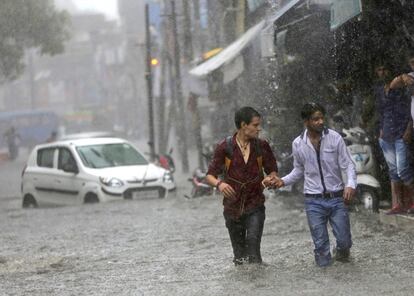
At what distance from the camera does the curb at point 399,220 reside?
29.6 feet

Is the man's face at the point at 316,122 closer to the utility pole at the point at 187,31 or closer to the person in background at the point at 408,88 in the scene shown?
the person in background at the point at 408,88

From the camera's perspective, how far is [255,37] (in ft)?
53.2

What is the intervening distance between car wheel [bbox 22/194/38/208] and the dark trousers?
1035cm

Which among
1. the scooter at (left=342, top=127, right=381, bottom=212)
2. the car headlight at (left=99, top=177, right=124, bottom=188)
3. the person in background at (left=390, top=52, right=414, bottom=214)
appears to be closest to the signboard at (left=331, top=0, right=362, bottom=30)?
the person in background at (left=390, top=52, right=414, bottom=214)

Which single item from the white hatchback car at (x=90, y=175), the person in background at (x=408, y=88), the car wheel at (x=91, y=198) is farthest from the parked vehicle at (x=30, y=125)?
the person in background at (x=408, y=88)

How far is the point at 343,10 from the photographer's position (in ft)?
30.7

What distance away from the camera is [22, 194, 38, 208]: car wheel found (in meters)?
17.3

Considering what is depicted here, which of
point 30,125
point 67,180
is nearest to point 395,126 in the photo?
point 67,180

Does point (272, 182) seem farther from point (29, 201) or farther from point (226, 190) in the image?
point (29, 201)

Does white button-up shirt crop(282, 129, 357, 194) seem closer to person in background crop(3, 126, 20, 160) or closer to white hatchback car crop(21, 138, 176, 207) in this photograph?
white hatchback car crop(21, 138, 176, 207)

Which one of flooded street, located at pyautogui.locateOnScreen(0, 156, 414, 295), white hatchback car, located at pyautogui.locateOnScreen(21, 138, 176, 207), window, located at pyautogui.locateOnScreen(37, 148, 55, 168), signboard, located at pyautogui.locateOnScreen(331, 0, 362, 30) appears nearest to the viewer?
flooded street, located at pyautogui.locateOnScreen(0, 156, 414, 295)

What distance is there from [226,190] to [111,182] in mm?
8684

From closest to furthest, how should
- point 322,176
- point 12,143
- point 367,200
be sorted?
point 322,176 → point 367,200 → point 12,143

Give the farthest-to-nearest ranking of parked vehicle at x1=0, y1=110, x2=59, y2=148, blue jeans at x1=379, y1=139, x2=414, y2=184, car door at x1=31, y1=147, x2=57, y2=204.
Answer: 1. parked vehicle at x1=0, y1=110, x2=59, y2=148
2. car door at x1=31, y1=147, x2=57, y2=204
3. blue jeans at x1=379, y1=139, x2=414, y2=184
